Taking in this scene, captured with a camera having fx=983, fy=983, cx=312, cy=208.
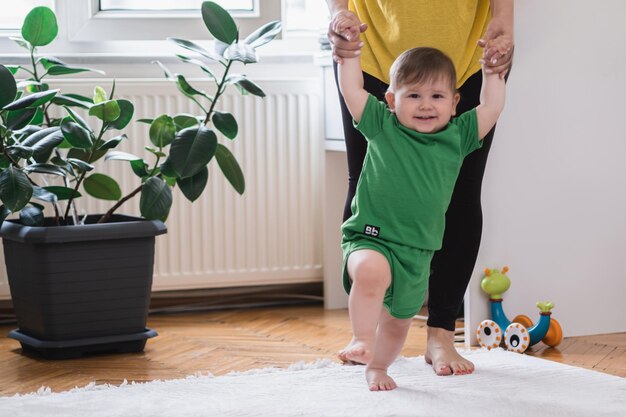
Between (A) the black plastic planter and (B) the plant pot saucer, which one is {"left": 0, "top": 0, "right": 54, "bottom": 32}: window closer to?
(A) the black plastic planter

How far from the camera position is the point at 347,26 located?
1.70 meters

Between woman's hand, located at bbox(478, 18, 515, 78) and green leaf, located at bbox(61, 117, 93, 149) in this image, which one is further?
green leaf, located at bbox(61, 117, 93, 149)

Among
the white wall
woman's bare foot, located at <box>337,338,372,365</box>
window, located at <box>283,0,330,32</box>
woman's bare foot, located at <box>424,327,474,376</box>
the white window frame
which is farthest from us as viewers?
window, located at <box>283,0,330,32</box>

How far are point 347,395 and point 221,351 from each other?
0.65 metres

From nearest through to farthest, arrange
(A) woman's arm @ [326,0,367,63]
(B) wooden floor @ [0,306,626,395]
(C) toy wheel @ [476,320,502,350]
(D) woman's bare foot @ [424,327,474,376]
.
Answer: (A) woman's arm @ [326,0,367,63] → (D) woman's bare foot @ [424,327,474,376] → (B) wooden floor @ [0,306,626,395] → (C) toy wheel @ [476,320,502,350]

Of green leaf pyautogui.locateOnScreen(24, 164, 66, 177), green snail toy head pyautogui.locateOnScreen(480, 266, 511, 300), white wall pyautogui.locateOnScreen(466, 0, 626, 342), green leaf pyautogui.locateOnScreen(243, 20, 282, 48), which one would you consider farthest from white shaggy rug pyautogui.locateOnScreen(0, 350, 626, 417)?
green leaf pyautogui.locateOnScreen(243, 20, 282, 48)

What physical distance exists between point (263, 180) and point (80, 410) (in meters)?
1.33

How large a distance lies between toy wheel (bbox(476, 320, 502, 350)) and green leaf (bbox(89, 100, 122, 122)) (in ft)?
3.27

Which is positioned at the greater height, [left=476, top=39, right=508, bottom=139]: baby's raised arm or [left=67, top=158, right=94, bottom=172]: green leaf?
[left=476, top=39, right=508, bottom=139]: baby's raised arm

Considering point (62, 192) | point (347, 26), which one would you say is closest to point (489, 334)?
point (347, 26)

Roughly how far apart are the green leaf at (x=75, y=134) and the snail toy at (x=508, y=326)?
1.00m

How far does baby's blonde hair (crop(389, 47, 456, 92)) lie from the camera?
1701 mm

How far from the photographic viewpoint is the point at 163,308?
9.80 ft

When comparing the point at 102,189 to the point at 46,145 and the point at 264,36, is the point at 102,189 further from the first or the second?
the point at 264,36
